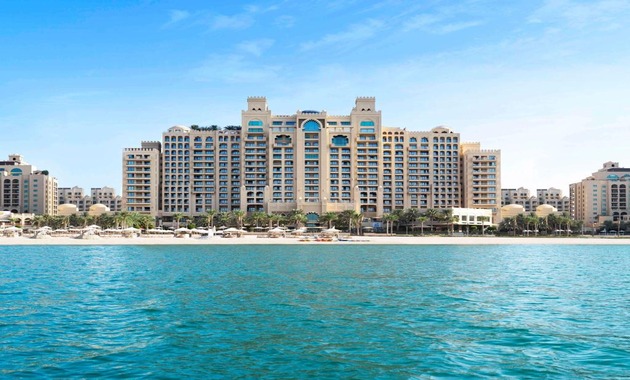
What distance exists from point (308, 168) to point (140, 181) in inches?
2162

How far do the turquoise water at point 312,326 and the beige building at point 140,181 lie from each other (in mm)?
130940

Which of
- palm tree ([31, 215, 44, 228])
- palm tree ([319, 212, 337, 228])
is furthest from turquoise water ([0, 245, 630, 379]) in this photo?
palm tree ([31, 215, 44, 228])

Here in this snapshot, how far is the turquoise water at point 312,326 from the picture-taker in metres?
18.9

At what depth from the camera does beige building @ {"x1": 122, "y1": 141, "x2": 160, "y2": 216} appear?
574 feet

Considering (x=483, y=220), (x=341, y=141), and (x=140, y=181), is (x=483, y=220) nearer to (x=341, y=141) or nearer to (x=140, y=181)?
(x=341, y=141)

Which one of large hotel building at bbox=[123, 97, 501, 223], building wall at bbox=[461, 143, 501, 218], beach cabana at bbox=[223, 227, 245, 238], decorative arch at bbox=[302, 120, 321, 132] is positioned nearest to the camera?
beach cabana at bbox=[223, 227, 245, 238]

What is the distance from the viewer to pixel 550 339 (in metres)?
23.3

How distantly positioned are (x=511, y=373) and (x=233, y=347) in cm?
→ 1035

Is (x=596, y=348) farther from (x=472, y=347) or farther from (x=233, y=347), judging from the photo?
(x=233, y=347)

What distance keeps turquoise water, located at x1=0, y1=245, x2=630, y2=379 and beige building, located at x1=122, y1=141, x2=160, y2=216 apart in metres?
131

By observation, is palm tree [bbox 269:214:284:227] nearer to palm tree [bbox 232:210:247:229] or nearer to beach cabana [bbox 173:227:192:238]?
palm tree [bbox 232:210:247:229]

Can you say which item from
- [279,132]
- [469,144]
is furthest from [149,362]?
[469,144]

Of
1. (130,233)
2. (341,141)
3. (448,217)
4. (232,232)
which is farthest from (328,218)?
(130,233)

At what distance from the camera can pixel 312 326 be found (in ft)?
83.6
